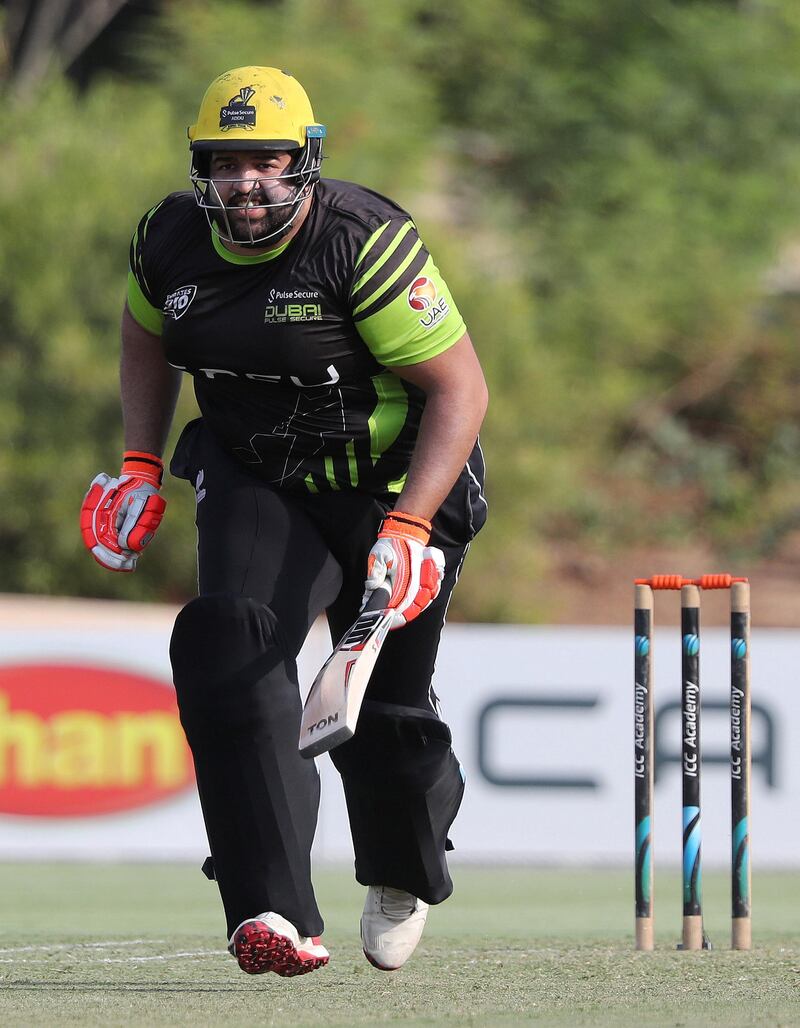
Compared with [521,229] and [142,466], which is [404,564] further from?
[521,229]

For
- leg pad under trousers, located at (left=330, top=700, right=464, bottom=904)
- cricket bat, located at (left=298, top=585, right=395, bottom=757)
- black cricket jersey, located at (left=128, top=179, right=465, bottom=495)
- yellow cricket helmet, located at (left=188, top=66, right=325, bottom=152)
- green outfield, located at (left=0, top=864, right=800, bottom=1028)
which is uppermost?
yellow cricket helmet, located at (left=188, top=66, right=325, bottom=152)

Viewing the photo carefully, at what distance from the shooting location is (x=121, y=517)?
439cm

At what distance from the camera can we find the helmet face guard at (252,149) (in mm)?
3961

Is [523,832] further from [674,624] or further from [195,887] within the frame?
[674,624]

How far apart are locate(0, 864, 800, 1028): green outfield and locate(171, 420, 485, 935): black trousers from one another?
0.86 ft

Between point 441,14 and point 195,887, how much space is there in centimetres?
1977

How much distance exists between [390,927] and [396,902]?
0.06m

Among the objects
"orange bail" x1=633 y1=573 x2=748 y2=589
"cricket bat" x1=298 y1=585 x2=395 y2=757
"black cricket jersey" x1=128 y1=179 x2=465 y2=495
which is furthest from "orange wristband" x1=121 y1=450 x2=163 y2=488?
"orange bail" x1=633 y1=573 x2=748 y2=589

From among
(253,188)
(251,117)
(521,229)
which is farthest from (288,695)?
(521,229)

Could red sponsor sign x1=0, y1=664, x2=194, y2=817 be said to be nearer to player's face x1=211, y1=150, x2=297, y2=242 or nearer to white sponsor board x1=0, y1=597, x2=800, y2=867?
white sponsor board x1=0, y1=597, x2=800, y2=867

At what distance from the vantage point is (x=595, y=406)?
20203 mm

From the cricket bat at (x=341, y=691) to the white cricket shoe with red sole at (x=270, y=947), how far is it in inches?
14.1

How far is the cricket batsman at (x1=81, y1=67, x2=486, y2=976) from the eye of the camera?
395cm

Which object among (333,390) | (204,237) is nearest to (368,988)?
(333,390)
